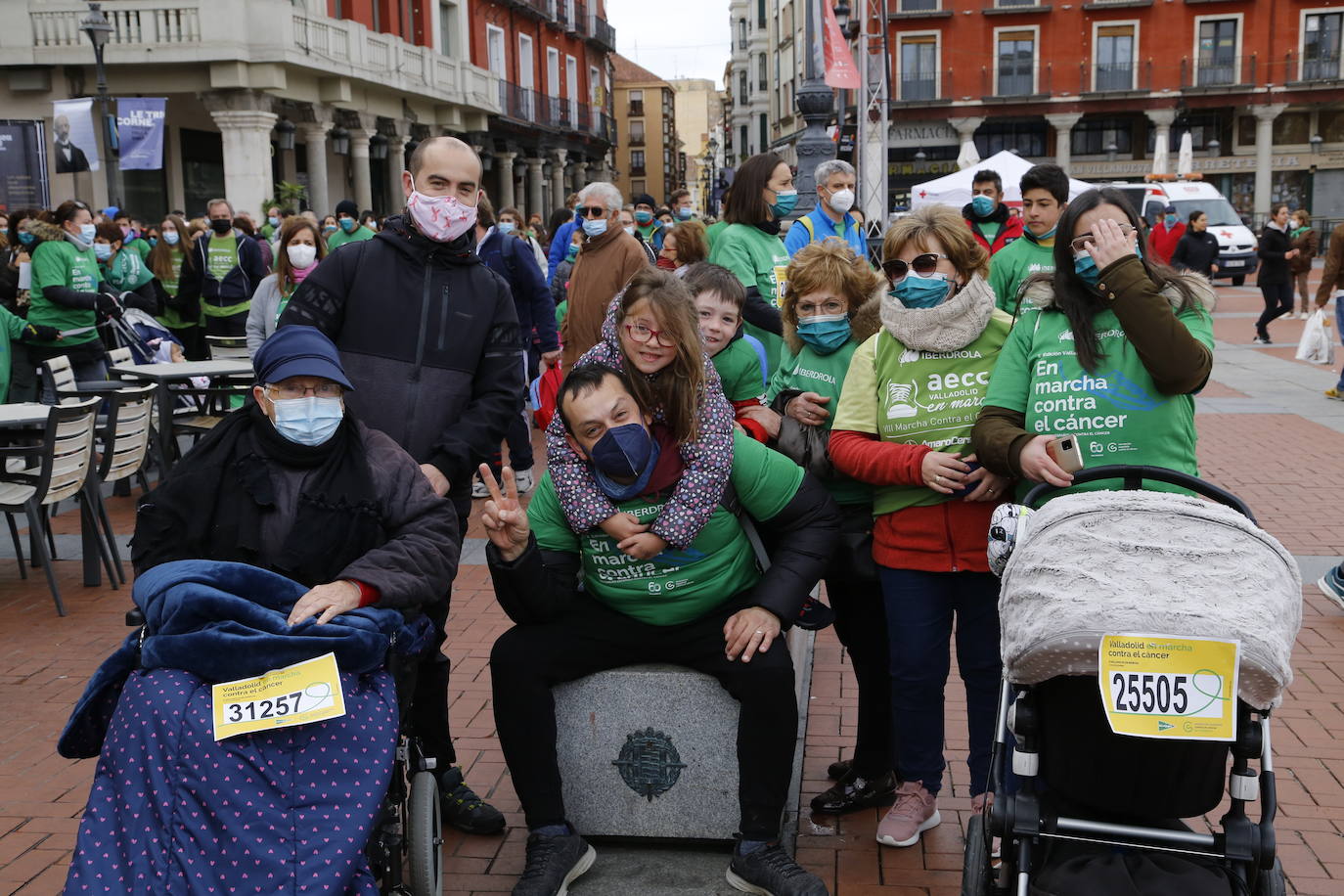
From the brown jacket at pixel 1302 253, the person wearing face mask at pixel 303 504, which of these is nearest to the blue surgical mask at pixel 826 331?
the person wearing face mask at pixel 303 504

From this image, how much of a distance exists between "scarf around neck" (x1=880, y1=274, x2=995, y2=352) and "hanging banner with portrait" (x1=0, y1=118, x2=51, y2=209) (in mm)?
19032

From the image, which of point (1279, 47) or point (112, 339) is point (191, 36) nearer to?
point (112, 339)

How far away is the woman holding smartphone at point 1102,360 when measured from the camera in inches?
128

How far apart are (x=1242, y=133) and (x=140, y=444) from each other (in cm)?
5056

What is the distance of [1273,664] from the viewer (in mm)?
2518

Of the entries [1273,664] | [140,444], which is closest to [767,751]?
[1273,664]

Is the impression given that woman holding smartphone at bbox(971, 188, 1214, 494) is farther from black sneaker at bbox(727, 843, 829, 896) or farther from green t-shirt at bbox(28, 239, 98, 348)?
green t-shirt at bbox(28, 239, 98, 348)

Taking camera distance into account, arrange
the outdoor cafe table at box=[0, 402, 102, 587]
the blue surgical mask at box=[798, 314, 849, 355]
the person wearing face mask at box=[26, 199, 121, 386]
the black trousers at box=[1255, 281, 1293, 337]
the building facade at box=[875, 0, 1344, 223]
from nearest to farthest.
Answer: the blue surgical mask at box=[798, 314, 849, 355]
the outdoor cafe table at box=[0, 402, 102, 587]
the person wearing face mask at box=[26, 199, 121, 386]
the black trousers at box=[1255, 281, 1293, 337]
the building facade at box=[875, 0, 1344, 223]

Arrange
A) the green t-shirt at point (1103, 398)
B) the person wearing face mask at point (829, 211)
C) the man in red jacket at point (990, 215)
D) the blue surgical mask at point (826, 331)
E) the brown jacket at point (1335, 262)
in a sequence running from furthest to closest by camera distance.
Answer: the brown jacket at point (1335, 262)
the man in red jacket at point (990, 215)
the person wearing face mask at point (829, 211)
the blue surgical mask at point (826, 331)
the green t-shirt at point (1103, 398)

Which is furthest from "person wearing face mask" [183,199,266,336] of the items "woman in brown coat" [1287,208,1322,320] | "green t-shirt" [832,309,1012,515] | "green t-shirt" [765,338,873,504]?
"woman in brown coat" [1287,208,1322,320]

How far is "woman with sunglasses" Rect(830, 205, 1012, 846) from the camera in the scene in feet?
12.1

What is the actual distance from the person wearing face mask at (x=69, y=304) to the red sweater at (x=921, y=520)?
25.4 ft

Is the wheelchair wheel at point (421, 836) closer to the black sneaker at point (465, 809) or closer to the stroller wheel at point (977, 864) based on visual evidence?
the black sneaker at point (465, 809)

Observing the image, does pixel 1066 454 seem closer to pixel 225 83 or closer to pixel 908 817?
pixel 908 817
